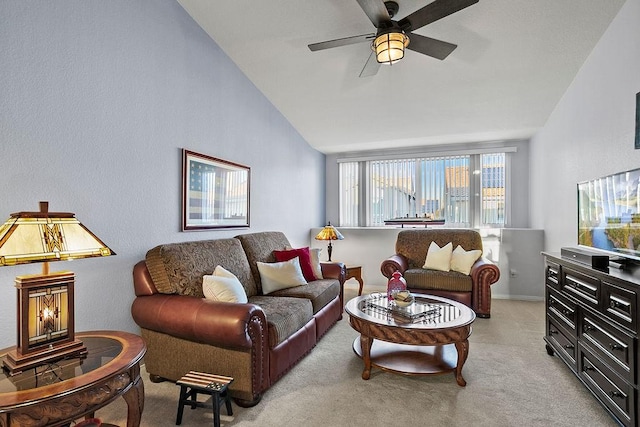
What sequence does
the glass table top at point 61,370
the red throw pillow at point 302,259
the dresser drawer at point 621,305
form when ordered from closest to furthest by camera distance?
the glass table top at point 61,370 < the dresser drawer at point 621,305 < the red throw pillow at point 302,259

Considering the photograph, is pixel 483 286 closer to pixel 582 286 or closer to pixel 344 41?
pixel 582 286

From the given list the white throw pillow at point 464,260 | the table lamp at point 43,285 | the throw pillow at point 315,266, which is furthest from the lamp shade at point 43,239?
the white throw pillow at point 464,260

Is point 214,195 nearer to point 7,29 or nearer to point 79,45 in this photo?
point 79,45

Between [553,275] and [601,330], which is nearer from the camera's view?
[601,330]

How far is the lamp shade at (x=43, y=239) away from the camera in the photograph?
4.47 feet

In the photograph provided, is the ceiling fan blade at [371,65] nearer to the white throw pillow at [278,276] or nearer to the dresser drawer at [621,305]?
the white throw pillow at [278,276]

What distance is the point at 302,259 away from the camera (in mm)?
3789

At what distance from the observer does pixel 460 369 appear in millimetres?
2408

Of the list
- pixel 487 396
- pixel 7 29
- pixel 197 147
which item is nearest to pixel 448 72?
pixel 197 147

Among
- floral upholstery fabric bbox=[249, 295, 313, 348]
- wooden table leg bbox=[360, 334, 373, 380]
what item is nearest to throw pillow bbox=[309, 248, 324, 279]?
floral upholstery fabric bbox=[249, 295, 313, 348]

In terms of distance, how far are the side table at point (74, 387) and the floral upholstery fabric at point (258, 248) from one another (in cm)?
180

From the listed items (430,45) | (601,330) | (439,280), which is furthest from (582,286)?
(430,45)

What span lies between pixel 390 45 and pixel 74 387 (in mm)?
2635

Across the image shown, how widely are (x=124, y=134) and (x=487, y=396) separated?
318 cm
